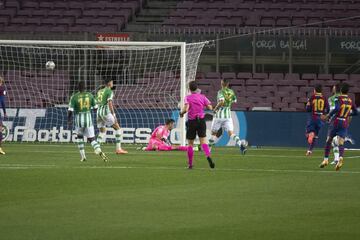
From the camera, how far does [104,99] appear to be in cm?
2805

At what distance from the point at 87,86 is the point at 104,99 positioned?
811cm

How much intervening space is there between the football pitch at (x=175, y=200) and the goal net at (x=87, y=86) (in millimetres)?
9651

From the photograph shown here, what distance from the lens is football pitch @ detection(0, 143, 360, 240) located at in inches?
450

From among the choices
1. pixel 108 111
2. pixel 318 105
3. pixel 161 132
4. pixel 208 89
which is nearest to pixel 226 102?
pixel 161 132

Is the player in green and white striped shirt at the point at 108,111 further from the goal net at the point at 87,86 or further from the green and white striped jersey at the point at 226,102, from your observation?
the goal net at the point at 87,86

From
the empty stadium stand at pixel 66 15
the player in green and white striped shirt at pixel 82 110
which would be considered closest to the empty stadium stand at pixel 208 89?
the empty stadium stand at pixel 66 15

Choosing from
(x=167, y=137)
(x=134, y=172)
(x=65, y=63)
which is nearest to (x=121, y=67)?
(x=65, y=63)

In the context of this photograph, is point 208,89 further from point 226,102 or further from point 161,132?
point 226,102

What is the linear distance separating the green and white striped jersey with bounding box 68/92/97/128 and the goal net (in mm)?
8714

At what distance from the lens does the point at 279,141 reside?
110 ft

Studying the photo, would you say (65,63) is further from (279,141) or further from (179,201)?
(179,201)

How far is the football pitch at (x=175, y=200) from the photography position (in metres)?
11.4

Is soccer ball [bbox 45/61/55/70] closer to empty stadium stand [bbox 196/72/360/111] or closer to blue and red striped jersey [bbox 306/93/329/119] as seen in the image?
empty stadium stand [bbox 196/72/360/111]

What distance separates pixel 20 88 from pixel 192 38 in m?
7.42
